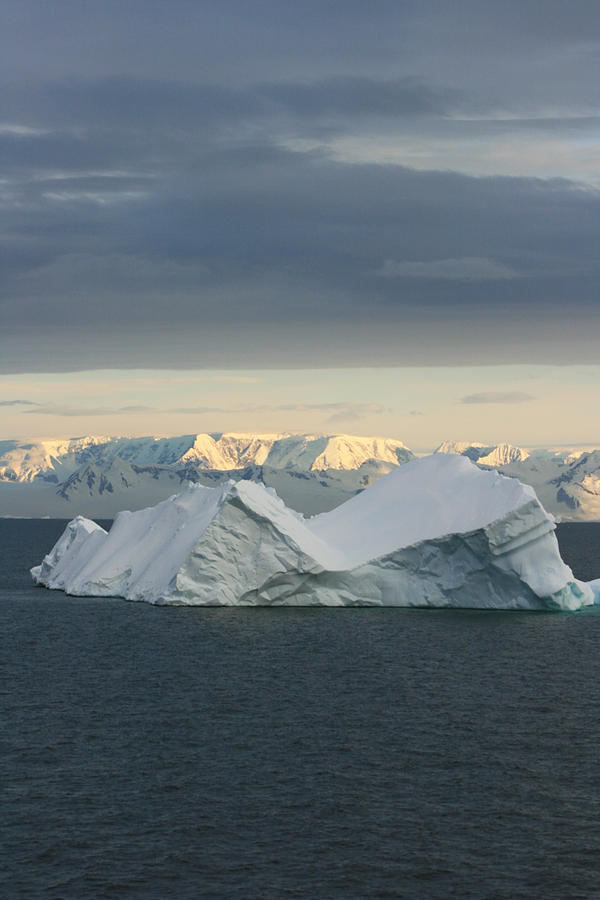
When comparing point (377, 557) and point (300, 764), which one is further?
point (377, 557)

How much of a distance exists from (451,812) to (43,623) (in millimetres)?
42839

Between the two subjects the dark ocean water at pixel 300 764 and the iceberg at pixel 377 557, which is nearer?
the dark ocean water at pixel 300 764

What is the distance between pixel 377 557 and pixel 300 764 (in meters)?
36.2

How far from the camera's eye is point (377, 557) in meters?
73.2

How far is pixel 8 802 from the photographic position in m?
33.0

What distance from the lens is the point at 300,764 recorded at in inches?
1476

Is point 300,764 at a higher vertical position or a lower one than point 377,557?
Result: lower

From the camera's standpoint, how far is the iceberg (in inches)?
2805

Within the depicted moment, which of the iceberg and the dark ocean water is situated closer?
the dark ocean water

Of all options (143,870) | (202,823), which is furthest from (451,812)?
(143,870)

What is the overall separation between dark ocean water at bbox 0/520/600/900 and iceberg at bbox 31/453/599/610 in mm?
7531

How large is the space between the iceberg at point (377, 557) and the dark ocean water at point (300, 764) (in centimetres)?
753

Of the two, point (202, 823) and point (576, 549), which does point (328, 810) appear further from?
point (576, 549)

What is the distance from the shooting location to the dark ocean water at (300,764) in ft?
92.8
